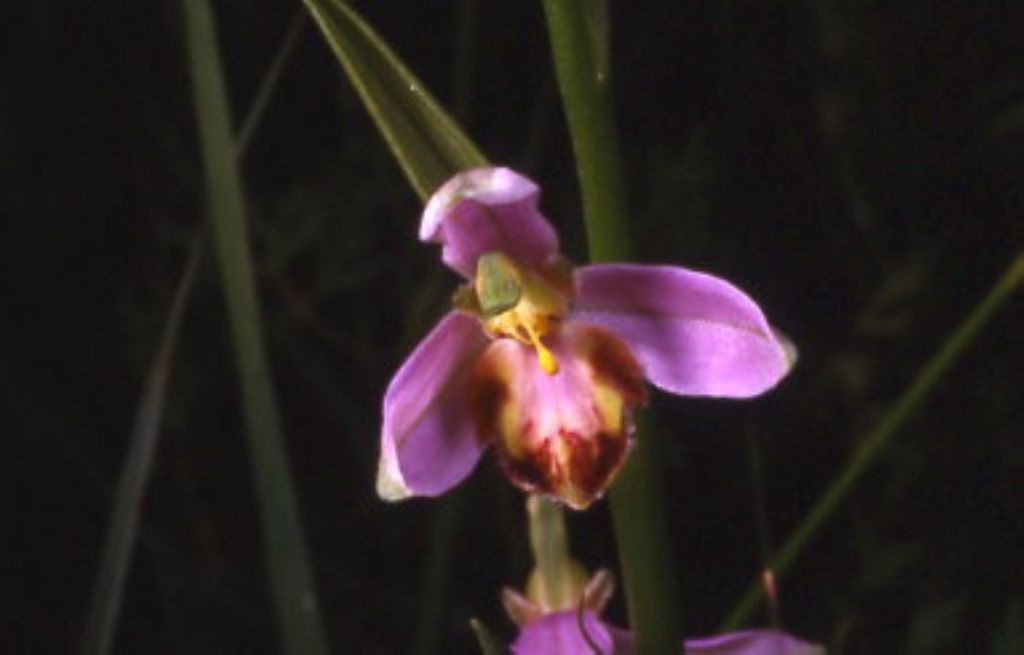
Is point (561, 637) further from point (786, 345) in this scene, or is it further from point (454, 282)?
point (454, 282)

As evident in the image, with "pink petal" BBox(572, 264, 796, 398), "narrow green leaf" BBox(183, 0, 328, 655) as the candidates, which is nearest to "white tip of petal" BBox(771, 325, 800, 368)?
"pink petal" BBox(572, 264, 796, 398)

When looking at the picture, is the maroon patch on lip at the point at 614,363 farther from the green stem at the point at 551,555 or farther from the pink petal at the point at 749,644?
the pink petal at the point at 749,644

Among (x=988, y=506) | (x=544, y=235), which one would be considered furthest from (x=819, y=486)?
(x=544, y=235)

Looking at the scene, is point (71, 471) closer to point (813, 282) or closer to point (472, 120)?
point (472, 120)

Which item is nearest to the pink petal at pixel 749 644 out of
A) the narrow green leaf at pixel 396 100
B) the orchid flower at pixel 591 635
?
the orchid flower at pixel 591 635

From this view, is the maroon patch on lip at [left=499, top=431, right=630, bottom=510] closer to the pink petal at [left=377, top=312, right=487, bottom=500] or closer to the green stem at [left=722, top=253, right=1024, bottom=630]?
the pink petal at [left=377, top=312, right=487, bottom=500]
